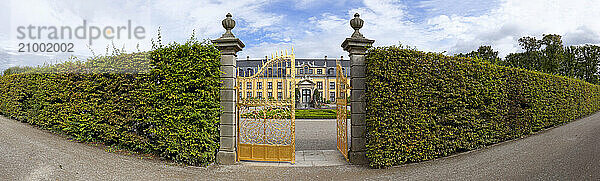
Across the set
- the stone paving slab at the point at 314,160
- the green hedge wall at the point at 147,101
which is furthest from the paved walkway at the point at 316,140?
the green hedge wall at the point at 147,101

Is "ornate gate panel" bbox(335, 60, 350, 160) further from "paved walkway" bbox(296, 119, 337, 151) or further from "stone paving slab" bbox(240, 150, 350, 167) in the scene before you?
"paved walkway" bbox(296, 119, 337, 151)

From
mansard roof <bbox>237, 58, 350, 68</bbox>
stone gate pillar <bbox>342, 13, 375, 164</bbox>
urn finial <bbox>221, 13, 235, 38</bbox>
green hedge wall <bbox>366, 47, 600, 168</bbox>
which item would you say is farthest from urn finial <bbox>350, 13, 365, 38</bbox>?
mansard roof <bbox>237, 58, 350, 68</bbox>

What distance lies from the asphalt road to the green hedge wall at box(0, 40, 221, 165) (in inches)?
16.2

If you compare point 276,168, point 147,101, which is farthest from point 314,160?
point 147,101

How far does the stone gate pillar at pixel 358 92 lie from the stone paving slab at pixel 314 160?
0.42m

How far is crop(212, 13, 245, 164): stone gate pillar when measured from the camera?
6.34 metres

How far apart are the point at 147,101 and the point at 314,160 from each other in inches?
157

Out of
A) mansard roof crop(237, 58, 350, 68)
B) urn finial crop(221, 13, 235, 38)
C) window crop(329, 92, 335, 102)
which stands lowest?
window crop(329, 92, 335, 102)

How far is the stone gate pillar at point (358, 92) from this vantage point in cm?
637

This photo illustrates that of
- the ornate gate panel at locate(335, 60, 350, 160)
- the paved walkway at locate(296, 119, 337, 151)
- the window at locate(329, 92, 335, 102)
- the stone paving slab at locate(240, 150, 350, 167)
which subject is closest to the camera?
the stone paving slab at locate(240, 150, 350, 167)

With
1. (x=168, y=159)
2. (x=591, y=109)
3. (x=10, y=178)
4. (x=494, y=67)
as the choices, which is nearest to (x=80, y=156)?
(x=10, y=178)

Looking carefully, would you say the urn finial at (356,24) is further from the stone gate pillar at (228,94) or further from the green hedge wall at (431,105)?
the stone gate pillar at (228,94)

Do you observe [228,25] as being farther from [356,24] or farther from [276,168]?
[276,168]

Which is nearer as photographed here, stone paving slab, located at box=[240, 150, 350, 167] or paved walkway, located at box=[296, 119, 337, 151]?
stone paving slab, located at box=[240, 150, 350, 167]
